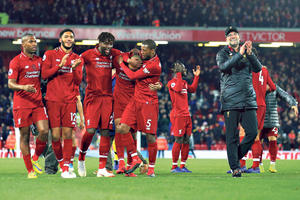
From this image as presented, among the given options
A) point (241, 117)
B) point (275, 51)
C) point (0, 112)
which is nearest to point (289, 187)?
point (241, 117)

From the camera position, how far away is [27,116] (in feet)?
26.8

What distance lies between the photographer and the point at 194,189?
6344 millimetres

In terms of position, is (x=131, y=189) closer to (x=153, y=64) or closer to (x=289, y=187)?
(x=289, y=187)

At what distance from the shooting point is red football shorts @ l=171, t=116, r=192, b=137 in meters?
11.3

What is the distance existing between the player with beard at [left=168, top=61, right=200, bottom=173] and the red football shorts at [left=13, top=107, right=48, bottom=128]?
12.2ft

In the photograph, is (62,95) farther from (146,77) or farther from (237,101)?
(237,101)

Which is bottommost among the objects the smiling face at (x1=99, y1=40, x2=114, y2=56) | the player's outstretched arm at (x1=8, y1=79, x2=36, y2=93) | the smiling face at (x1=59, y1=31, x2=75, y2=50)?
the player's outstretched arm at (x1=8, y1=79, x2=36, y2=93)

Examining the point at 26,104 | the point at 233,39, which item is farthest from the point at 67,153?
the point at 233,39

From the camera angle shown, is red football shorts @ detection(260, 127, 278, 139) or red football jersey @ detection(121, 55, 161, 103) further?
red football shorts @ detection(260, 127, 278, 139)

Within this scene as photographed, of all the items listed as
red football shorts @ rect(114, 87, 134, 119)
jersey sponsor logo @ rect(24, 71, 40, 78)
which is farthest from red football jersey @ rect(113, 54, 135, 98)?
jersey sponsor logo @ rect(24, 71, 40, 78)

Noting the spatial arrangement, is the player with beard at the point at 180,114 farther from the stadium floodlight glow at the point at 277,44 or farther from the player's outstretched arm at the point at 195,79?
the stadium floodlight glow at the point at 277,44

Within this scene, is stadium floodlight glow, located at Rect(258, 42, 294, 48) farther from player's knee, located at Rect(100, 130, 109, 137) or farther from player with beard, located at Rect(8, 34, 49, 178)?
player with beard, located at Rect(8, 34, 49, 178)

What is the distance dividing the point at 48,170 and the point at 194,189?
433cm

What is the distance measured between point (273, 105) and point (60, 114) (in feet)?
16.1
